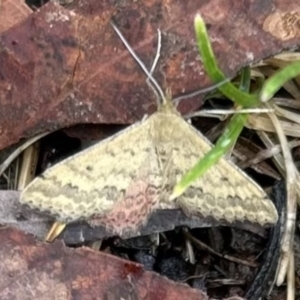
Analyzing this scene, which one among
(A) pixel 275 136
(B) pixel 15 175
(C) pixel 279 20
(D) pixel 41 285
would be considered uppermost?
(C) pixel 279 20

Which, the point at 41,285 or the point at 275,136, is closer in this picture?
the point at 41,285

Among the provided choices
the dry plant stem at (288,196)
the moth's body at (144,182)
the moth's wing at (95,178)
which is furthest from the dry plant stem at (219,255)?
the moth's wing at (95,178)

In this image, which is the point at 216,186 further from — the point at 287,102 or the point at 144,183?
the point at 287,102

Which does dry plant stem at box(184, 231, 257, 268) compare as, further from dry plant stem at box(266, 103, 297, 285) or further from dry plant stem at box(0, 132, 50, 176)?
dry plant stem at box(0, 132, 50, 176)

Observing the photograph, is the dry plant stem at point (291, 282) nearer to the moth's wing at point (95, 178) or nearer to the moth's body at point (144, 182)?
the moth's body at point (144, 182)

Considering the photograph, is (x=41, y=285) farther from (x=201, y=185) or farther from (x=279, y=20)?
(x=279, y=20)

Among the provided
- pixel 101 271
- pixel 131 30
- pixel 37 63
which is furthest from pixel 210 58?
pixel 101 271

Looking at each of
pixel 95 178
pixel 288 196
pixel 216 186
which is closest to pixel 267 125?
pixel 288 196

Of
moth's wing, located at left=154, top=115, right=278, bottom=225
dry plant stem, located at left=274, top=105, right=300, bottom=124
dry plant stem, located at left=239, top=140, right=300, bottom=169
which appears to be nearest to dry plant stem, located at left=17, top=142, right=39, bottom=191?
moth's wing, located at left=154, top=115, right=278, bottom=225
